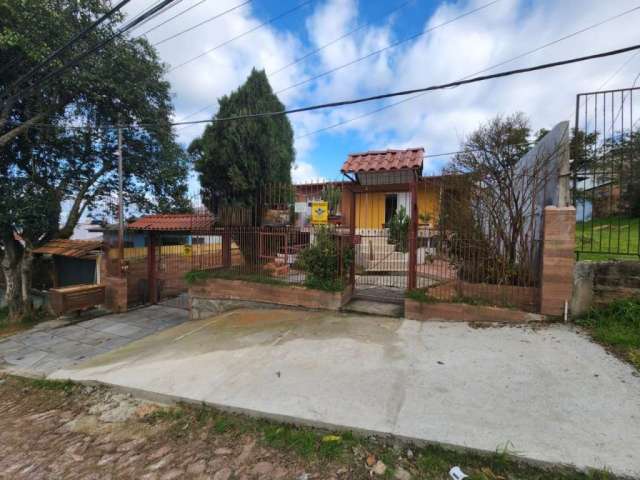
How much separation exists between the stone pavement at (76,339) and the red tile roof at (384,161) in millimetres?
6463

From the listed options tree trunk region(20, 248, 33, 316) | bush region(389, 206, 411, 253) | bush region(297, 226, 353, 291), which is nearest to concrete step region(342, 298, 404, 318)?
bush region(297, 226, 353, 291)

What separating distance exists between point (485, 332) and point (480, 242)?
1.47 metres

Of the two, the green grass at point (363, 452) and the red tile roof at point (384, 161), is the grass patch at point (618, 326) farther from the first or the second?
the red tile roof at point (384, 161)

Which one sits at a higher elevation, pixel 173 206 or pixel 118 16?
pixel 118 16

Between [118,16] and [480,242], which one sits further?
[118,16]

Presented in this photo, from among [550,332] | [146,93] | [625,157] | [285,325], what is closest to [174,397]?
[285,325]

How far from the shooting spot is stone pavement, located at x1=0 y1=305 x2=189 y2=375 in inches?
227

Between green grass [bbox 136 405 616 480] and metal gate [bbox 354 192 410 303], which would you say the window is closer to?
metal gate [bbox 354 192 410 303]

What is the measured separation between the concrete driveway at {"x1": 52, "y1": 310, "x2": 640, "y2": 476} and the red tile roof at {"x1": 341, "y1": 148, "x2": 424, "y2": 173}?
2755 millimetres

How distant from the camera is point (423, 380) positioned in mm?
2967

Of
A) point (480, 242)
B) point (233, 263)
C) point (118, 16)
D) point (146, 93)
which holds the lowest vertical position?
point (233, 263)

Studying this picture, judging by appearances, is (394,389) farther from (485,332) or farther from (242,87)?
(242,87)

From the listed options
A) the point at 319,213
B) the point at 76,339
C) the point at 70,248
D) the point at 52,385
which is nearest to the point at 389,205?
the point at 319,213

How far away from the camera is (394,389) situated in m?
2.83
